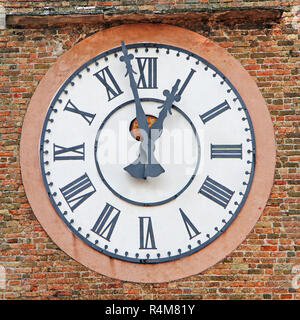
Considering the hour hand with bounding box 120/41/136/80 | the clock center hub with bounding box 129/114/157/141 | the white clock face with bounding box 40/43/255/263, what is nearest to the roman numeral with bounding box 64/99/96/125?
the white clock face with bounding box 40/43/255/263

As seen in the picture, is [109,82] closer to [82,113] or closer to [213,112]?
[82,113]

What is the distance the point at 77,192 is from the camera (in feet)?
28.2

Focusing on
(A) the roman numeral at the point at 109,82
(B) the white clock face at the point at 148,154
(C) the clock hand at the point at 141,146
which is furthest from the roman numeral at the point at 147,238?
(A) the roman numeral at the point at 109,82

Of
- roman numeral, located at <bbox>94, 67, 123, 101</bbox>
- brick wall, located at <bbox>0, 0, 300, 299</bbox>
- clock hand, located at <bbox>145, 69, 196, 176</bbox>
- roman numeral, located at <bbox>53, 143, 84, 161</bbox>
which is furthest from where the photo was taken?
roman numeral, located at <bbox>94, 67, 123, 101</bbox>

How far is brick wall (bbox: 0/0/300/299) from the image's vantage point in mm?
8453

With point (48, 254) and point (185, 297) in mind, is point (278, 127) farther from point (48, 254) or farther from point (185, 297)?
point (48, 254)

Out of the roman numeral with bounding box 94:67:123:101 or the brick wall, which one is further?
the roman numeral with bounding box 94:67:123:101

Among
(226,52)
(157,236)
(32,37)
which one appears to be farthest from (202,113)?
(32,37)

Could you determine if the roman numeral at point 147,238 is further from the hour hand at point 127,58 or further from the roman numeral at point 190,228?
the hour hand at point 127,58

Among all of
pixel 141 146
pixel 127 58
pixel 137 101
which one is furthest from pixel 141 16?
pixel 141 146

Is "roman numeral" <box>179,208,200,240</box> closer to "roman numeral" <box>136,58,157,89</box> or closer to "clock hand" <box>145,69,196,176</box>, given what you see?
"clock hand" <box>145,69,196,176</box>

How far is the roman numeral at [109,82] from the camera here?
8773 mm

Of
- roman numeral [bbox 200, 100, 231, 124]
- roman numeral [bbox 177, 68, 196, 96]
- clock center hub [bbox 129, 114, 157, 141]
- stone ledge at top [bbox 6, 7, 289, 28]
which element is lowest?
clock center hub [bbox 129, 114, 157, 141]

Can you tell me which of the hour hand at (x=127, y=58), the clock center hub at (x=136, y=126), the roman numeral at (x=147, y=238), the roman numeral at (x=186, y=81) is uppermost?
the hour hand at (x=127, y=58)
